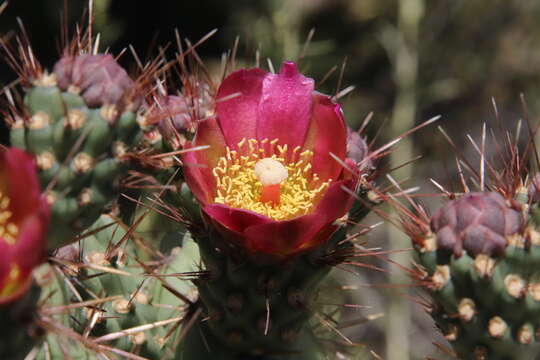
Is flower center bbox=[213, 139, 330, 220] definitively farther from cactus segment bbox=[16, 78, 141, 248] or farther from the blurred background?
the blurred background

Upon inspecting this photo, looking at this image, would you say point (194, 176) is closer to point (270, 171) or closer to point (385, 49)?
point (270, 171)

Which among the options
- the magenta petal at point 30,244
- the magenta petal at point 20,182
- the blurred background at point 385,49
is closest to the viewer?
the magenta petal at point 30,244

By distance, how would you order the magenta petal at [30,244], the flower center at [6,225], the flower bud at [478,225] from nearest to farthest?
the magenta petal at [30,244]
the flower center at [6,225]
the flower bud at [478,225]

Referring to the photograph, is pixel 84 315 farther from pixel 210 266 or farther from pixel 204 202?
pixel 204 202

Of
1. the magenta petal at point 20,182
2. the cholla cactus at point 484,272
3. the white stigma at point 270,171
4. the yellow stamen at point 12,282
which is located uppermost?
the magenta petal at point 20,182

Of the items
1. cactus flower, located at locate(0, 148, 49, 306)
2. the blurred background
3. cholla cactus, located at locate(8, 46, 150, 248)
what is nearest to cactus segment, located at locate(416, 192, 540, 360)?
cholla cactus, located at locate(8, 46, 150, 248)

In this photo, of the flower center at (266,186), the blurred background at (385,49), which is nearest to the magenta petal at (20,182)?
the flower center at (266,186)

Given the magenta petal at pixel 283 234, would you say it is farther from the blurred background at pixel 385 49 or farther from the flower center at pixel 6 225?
the blurred background at pixel 385 49

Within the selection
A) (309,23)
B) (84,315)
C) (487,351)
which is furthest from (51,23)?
(487,351)
